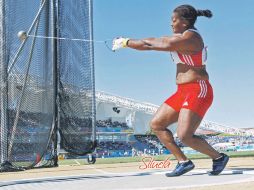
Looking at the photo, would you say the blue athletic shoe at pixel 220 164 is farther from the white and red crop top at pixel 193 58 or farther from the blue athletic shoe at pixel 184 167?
the white and red crop top at pixel 193 58

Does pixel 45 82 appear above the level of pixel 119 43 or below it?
below

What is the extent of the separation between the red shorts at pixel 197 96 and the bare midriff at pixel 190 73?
0.04 metres

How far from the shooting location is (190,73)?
4703 millimetres

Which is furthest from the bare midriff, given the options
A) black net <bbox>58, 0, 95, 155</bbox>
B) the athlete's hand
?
black net <bbox>58, 0, 95, 155</bbox>

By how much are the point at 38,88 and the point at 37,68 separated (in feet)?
1.37

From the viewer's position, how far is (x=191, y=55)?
4637 mm

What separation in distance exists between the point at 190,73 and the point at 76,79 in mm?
6464

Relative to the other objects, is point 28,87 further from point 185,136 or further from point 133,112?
point 133,112

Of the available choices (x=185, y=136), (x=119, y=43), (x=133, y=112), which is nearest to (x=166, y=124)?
(x=185, y=136)

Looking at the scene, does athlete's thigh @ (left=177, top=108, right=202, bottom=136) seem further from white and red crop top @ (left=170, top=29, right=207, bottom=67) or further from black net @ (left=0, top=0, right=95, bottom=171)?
black net @ (left=0, top=0, right=95, bottom=171)

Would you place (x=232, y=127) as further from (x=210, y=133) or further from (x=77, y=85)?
(x=77, y=85)

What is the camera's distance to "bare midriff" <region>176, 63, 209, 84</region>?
469cm

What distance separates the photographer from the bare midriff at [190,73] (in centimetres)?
469

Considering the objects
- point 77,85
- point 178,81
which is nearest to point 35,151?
point 77,85
